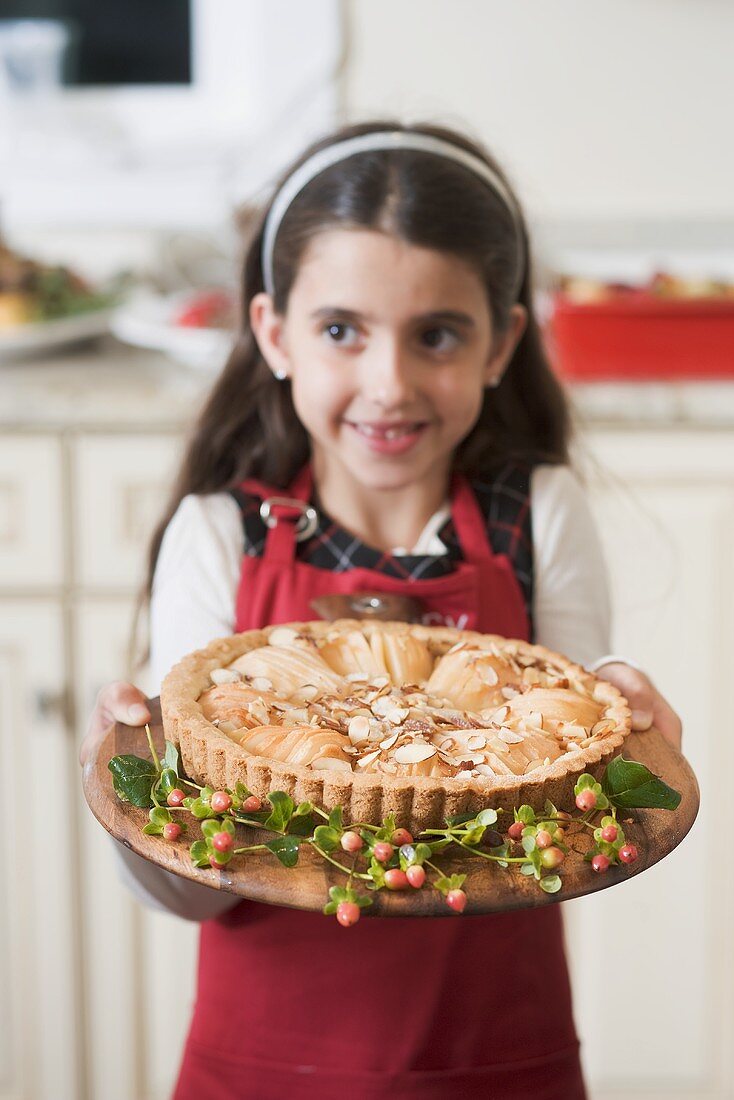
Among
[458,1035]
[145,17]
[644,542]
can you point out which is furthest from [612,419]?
[145,17]

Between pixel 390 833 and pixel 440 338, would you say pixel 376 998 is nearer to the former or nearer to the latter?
pixel 390 833

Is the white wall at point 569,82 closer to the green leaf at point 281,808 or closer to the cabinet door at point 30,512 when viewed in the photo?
the cabinet door at point 30,512

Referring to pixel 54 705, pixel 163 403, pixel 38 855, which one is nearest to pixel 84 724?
pixel 54 705

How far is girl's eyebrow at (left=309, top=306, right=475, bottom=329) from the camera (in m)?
1.07

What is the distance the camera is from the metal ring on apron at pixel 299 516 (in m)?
1.19

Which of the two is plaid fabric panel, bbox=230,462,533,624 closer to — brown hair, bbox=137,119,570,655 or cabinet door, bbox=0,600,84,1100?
brown hair, bbox=137,119,570,655

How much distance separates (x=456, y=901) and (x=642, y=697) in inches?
13.0

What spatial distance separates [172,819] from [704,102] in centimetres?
177

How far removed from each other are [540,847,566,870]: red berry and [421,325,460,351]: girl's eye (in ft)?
1.64

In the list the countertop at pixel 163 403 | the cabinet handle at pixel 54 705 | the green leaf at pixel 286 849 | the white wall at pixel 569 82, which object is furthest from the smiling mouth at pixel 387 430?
the white wall at pixel 569 82

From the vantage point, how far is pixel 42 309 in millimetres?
1981

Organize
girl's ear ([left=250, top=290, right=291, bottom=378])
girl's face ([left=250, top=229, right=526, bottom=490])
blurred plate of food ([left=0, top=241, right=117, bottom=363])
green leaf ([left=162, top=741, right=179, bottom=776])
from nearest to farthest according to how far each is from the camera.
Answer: green leaf ([left=162, top=741, right=179, bottom=776]) < girl's face ([left=250, top=229, right=526, bottom=490]) < girl's ear ([left=250, top=290, right=291, bottom=378]) < blurred plate of food ([left=0, top=241, right=117, bottom=363])

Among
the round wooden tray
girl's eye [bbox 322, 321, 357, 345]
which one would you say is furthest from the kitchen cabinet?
the round wooden tray

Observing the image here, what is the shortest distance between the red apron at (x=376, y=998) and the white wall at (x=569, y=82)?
1156 millimetres
